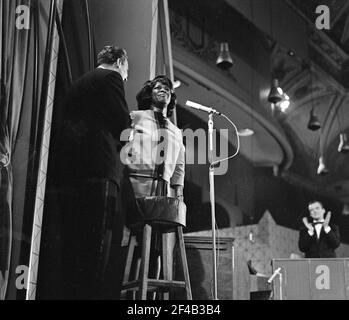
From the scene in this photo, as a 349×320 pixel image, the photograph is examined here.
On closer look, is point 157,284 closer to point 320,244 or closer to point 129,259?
point 129,259

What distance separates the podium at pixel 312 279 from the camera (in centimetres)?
454

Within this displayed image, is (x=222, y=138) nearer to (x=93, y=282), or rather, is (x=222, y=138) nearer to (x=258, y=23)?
(x=93, y=282)

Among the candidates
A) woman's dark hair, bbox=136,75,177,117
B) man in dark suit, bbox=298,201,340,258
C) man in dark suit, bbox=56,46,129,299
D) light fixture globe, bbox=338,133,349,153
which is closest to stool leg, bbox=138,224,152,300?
man in dark suit, bbox=56,46,129,299

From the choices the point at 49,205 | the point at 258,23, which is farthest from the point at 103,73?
the point at 258,23

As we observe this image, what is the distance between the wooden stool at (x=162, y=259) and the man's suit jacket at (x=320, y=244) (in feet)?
6.86

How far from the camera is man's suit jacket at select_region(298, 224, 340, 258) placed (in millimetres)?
5484

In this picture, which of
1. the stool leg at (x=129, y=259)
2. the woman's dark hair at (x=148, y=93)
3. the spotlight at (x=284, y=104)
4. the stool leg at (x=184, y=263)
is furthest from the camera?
Answer: the spotlight at (x=284, y=104)

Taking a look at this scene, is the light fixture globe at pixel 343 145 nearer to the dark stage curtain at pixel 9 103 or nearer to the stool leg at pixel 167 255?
the stool leg at pixel 167 255

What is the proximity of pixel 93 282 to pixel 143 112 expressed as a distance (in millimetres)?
1279

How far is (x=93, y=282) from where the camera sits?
3.90 meters

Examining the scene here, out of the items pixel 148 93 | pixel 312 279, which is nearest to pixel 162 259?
pixel 148 93

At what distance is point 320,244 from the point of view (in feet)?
18.1

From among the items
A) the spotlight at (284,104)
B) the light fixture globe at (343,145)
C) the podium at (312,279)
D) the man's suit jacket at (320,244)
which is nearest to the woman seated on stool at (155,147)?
the podium at (312,279)

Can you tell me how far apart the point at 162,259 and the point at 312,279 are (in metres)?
1.47
